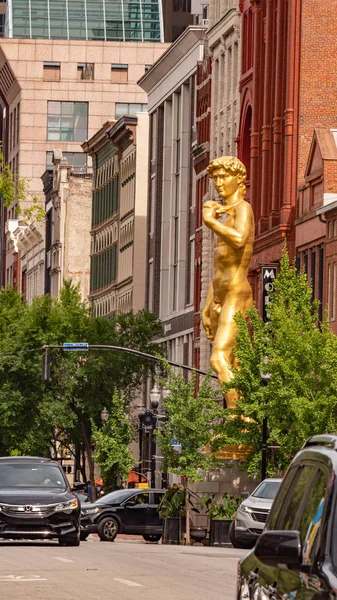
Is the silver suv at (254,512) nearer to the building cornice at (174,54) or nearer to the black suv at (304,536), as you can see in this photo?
the black suv at (304,536)

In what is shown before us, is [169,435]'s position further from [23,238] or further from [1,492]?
[23,238]

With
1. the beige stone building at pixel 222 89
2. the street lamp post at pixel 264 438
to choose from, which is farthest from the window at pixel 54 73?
the street lamp post at pixel 264 438

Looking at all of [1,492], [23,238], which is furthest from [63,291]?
[23,238]

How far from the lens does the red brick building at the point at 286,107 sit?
61875 millimetres

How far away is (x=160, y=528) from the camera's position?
44750 mm

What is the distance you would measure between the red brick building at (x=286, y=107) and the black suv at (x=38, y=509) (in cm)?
3097

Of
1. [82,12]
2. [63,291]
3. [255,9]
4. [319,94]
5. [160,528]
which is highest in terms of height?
[82,12]

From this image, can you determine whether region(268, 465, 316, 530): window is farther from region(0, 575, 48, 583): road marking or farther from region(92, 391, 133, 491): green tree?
region(92, 391, 133, 491): green tree

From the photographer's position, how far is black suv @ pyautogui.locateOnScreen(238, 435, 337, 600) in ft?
23.0

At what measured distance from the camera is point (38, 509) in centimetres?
2966

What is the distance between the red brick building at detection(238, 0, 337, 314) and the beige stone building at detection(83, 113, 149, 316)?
31.9m

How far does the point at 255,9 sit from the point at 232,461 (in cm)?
2791

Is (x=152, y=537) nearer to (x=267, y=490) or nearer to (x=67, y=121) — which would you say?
(x=267, y=490)

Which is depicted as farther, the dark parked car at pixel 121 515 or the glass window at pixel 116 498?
the glass window at pixel 116 498
